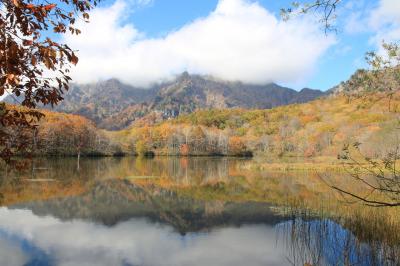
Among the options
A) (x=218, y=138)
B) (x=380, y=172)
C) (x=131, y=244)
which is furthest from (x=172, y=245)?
(x=218, y=138)

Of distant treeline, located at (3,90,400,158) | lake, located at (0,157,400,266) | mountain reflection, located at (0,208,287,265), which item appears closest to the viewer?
lake, located at (0,157,400,266)

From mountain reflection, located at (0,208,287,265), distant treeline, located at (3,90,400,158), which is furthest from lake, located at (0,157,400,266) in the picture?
distant treeline, located at (3,90,400,158)

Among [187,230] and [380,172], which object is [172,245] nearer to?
[187,230]

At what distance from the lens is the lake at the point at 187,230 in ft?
42.1

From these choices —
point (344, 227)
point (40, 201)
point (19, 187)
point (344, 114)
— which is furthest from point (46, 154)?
point (344, 114)

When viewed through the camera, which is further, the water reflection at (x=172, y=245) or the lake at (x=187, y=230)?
the lake at (x=187, y=230)

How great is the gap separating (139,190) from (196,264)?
20.7 m

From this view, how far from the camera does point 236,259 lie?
1362 cm

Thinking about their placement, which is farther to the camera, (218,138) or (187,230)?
(218,138)

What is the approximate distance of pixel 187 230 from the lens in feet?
59.1

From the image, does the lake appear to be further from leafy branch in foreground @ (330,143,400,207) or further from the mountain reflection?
leafy branch in foreground @ (330,143,400,207)

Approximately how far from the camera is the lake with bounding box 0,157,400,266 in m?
12.8

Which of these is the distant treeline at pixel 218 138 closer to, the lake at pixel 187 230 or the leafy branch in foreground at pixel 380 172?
the lake at pixel 187 230

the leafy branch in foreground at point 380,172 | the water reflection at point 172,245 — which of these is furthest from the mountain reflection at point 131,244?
the leafy branch in foreground at point 380,172
